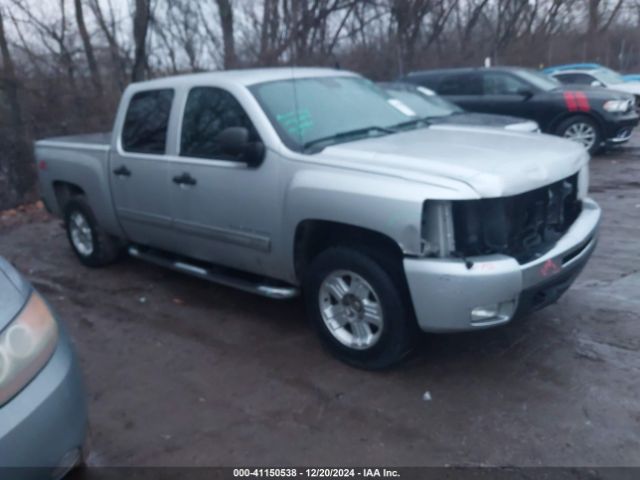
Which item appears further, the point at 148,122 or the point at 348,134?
the point at 148,122

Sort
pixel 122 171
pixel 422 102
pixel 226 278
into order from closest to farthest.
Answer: pixel 226 278 < pixel 122 171 < pixel 422 102

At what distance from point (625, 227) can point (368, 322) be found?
165 inches

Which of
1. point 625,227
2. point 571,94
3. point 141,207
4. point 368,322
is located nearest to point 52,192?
point 141,207

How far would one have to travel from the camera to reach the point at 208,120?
197 inches

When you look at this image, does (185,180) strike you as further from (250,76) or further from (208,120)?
(250,76)

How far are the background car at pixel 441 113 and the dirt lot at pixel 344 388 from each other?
337 centimetres

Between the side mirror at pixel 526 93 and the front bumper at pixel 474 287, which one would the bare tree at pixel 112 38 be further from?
the front bumper at pixel 474 287

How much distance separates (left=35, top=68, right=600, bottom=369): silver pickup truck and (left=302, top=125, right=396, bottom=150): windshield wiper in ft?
0.05

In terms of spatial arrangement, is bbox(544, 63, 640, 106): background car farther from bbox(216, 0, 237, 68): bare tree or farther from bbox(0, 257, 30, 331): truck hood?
bbox(0, 257, 30, 331): truck hood

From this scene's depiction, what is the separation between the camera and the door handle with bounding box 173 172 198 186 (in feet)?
16.3

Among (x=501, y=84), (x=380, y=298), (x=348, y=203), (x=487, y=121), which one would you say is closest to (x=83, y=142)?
(x=348, y=203)

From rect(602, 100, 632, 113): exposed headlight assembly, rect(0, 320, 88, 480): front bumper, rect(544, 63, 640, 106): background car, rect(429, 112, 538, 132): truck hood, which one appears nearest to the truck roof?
rect(0, 320, 88, 480): front bumper

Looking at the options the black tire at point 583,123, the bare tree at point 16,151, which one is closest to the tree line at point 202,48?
the bare tree at point 16,151

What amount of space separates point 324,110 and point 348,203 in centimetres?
119
